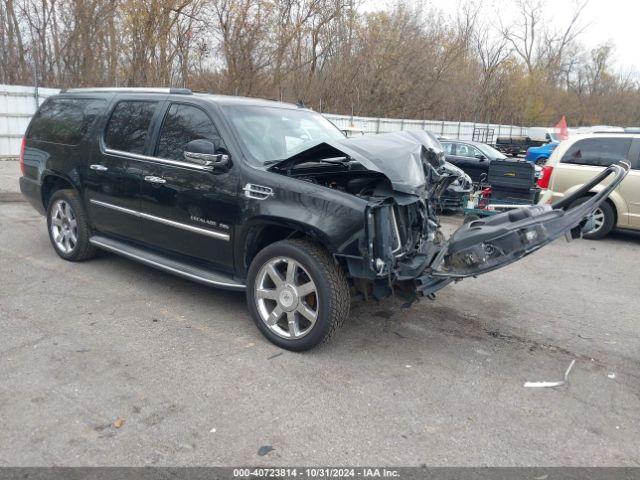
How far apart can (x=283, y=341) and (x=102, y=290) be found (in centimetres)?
220

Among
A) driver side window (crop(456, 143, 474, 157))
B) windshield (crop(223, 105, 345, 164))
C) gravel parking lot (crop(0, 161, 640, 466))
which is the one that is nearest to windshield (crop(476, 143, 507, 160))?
driver side window (crop(456, 143, 474, 157))

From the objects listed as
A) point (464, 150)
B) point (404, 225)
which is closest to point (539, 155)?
point (464, 150)

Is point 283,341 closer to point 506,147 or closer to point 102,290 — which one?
point 102,290

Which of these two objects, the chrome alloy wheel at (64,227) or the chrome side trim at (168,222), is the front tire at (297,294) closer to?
the chrome side trim at (168,222)

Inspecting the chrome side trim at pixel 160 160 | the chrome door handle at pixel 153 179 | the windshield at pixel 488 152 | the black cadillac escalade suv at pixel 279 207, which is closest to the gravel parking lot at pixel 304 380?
the black cadillac escalade suv at pixel 279 207

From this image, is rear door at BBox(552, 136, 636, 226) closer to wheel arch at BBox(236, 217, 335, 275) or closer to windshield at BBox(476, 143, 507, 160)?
windshield at BBox(476, 143, 507, 160)

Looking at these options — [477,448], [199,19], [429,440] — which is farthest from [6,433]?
[199,19]

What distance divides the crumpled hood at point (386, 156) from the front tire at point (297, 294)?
0.70 m

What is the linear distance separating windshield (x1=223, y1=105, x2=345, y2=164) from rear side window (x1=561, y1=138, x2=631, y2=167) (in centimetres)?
545

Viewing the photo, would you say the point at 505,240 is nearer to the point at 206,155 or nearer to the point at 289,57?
the point at 206,155

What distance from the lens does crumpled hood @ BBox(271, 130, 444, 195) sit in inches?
153

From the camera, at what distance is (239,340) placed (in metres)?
4.26

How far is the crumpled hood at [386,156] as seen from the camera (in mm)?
3883

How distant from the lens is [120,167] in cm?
515
